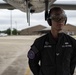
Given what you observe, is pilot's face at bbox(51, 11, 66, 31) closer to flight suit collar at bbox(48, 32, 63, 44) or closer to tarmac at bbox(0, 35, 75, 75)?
flight suit collar at bbox(48, 32, 63, 44)

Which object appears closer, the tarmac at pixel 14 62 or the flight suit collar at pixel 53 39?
the flight suit collar at pixel 53 39

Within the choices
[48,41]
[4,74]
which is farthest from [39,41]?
[4,74]

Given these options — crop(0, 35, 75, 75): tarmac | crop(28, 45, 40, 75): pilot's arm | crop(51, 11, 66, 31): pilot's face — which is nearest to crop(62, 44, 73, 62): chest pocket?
crop(51, 11, 66, 31): pilot's face

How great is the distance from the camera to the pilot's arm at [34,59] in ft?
12.9

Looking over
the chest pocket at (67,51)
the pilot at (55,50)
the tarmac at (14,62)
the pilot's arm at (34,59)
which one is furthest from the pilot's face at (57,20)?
the tarmac at (14,62)

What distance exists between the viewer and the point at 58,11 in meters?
3.89

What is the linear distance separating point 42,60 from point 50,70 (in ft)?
0.58

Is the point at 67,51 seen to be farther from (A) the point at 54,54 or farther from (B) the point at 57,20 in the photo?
(B) the point at 57,20

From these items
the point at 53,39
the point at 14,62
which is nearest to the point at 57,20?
the point at 53,39

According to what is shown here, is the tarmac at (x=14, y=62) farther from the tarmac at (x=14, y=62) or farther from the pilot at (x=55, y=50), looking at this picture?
the pilot at (x=55, y=50)

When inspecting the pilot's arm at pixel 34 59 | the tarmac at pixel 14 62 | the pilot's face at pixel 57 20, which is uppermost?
the pilot's face at pixel 57 20

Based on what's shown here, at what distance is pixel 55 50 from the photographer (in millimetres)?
3803

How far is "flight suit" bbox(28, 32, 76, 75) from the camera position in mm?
3792

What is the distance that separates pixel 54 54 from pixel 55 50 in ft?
0.16
